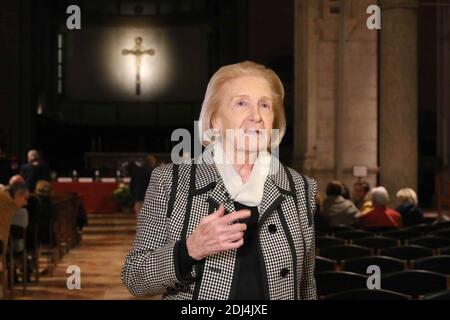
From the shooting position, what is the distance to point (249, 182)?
2.07m

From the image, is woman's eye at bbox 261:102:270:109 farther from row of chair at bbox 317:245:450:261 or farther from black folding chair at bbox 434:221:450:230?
black folding chair at bbox 434:221:450:230

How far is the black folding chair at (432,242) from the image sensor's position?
7.34 meters

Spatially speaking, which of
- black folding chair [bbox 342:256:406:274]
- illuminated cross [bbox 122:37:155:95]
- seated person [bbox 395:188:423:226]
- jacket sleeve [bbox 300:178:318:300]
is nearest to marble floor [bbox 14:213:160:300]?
black folding chair [bbox 342:256:406:274]

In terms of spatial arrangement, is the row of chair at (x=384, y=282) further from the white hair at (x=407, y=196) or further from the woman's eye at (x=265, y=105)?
the white hair at (x=407, y=196)

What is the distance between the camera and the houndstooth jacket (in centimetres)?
200

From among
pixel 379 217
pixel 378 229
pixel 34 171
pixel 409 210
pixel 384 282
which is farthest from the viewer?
pixel 34 171

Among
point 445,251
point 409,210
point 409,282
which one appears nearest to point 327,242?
point 445,251

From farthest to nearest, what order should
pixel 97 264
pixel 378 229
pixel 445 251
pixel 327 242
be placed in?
1. pixel 97 264
2. pixel 378 229
3. pixel 327 242
4. pixel 445 251

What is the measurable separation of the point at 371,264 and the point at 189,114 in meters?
19.9

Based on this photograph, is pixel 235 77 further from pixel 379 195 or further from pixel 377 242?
pixel 379 195

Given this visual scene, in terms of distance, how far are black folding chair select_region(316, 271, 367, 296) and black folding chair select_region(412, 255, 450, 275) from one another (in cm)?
115

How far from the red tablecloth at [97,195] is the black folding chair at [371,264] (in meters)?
12.1

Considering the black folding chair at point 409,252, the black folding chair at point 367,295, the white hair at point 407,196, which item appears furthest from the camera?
the white hair at point 407,196

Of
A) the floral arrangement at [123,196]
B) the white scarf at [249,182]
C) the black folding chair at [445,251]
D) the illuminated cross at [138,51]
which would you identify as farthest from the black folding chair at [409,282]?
the illuminated cross at [138,51]
